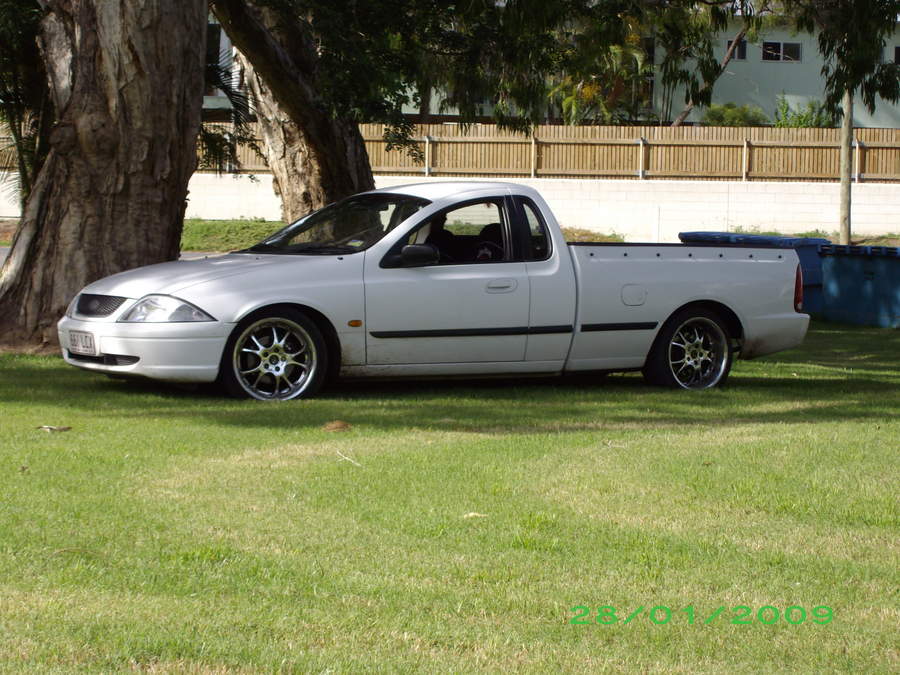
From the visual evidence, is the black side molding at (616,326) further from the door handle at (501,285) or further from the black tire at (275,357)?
the black tire at (275,357)

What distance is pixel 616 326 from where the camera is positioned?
10297mm

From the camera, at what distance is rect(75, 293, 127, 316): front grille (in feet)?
30.3

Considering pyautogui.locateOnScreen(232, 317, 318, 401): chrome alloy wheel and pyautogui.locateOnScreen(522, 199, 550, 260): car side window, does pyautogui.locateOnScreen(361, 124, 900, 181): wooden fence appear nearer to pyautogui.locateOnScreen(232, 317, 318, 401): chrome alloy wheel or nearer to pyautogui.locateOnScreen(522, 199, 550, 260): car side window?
pyautogui.locateOnScreen(522, 199, 550, 260): car side window

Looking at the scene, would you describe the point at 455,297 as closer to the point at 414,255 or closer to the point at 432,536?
the point at 414,255

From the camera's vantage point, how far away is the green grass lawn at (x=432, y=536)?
3.99 metres

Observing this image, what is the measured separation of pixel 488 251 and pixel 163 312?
98.7 inches

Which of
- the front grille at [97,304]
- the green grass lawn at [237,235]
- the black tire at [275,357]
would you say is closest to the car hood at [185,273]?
the front grille at [97,304]

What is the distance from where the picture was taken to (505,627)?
13.7 ft

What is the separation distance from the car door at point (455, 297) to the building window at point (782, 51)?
36996 millimetres

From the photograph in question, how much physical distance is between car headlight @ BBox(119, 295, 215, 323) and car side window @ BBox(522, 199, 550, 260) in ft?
8.25

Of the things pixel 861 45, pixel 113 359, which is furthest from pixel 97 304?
pixel 861 45

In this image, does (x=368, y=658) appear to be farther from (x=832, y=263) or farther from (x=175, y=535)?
(x=832, y=263)

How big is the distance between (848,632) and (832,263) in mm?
15210

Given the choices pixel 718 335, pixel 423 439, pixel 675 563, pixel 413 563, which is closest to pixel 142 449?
pixel 423 439
